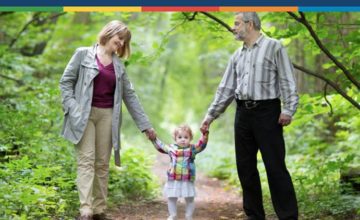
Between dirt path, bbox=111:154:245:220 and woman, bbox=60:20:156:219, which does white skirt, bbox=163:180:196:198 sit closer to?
woman, bbox=60:20:156:219

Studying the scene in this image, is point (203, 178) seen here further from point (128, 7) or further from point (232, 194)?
point (128, 7)

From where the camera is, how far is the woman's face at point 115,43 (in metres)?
6.10

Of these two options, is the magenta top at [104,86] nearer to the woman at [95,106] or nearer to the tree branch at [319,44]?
the woman at [95,106]

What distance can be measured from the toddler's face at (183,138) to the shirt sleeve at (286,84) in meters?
1.18

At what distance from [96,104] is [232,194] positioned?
503 cm

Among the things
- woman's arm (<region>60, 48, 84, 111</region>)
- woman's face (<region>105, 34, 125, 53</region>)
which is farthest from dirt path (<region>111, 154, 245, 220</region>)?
woman's face (<region>105, 34, 125, 53</region>)

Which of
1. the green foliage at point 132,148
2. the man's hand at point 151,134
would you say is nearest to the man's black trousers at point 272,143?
the man's hand at point 151,134

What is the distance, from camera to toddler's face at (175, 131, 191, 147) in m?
6.30

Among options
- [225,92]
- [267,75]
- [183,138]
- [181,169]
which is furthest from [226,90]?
[181,169]

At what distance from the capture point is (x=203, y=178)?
524 inches

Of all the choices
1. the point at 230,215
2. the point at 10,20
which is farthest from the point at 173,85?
the point at 230,215

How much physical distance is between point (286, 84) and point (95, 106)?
2006 mm

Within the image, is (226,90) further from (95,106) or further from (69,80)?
(69,80)

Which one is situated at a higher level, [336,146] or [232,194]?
[336,146]
